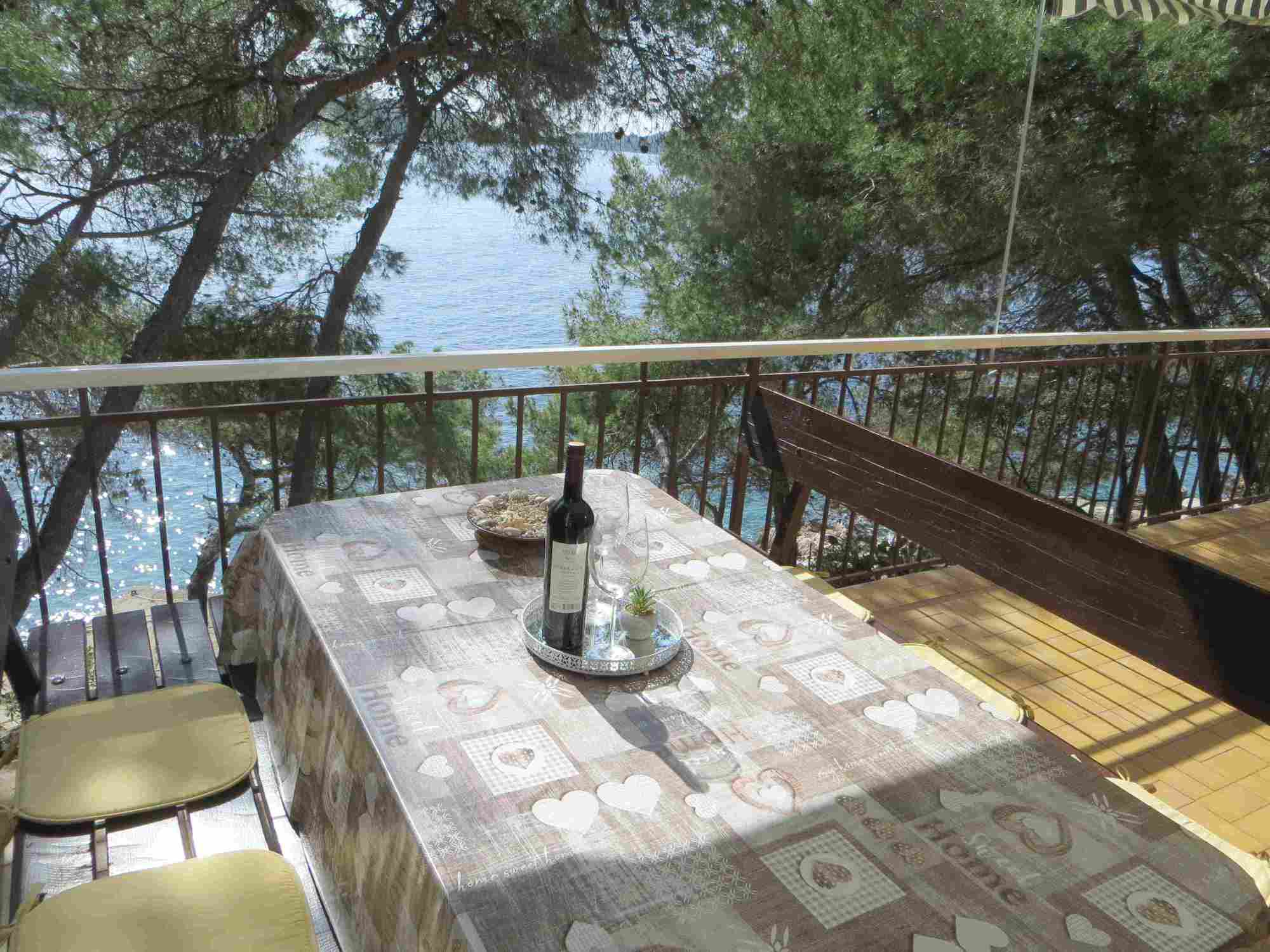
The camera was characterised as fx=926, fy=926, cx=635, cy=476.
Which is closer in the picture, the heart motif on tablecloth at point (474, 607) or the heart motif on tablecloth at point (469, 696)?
the heart motif on tablecloth at point (469, 696)

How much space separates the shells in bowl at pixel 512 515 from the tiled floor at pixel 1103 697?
1.45 m

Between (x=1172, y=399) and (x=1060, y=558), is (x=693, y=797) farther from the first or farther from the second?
(x=1172, y=399)

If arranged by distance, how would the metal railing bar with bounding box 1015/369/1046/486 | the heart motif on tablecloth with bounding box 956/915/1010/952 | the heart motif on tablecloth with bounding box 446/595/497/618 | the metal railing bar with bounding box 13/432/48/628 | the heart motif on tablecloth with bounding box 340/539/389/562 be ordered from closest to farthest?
the heart motif on tablecloth with bounding box 956/915/1010/952
the heart motif on tablecloth with bounding box 446/595/497/618
the heart motif on tablecloth with bounding box 340/539/389/562
the metal railing bar with bounding box 13/432/48/628
the metal railing bar with bounding box 1015/369/1046/486

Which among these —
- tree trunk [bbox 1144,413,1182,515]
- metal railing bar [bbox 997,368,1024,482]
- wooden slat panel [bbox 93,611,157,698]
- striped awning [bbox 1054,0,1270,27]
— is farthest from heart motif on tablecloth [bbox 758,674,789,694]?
tree trunk [bbox 1144,413,1182,515]

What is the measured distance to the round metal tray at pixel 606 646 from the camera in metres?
1.22

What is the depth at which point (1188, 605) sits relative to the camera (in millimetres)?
1354

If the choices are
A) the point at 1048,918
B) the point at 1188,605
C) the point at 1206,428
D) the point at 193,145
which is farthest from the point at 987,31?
the point at 1048,918

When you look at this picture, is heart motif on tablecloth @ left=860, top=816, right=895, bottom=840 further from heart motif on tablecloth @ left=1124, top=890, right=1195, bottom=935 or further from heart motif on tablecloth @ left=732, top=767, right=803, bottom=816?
heart motif on tablecloth @ left=1124, top=890, right=1195, bottom=935

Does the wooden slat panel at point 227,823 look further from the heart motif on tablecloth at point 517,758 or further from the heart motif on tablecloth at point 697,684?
the heart motif on tablecloth at point 697,684

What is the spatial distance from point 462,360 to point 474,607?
105 cm

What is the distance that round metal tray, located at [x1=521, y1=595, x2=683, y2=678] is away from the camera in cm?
122

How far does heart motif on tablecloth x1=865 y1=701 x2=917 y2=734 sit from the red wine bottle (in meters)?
0.39

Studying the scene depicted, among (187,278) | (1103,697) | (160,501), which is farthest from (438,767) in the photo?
(187,278)

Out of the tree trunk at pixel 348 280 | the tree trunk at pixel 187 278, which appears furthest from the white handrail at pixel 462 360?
the tree trunk at pixel 348 280
